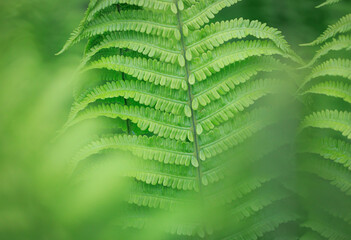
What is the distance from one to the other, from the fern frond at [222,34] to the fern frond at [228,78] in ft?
0.22

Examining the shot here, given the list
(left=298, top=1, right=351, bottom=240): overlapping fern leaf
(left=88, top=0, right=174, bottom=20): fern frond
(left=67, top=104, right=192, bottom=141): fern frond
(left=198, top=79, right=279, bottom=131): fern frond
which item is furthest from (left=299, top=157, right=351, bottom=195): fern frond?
(left=88, top=0, right=174, bottom=20): fern frond

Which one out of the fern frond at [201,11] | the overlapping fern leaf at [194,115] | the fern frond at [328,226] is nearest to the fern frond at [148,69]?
the overlapping fern leaf at [194,115]

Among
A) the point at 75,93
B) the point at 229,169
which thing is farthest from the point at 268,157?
the point at 75,93

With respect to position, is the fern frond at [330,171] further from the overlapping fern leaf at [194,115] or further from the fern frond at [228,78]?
the fern frond at [228,78]

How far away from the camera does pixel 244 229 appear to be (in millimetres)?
977

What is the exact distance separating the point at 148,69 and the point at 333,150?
535 mm

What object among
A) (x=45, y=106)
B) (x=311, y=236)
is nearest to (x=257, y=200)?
(x=311, y=236)

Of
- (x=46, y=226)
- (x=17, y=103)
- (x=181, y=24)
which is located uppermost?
(x=181, y=24)

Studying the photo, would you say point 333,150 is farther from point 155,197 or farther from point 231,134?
point 155,197

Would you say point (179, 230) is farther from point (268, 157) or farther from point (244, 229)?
point (268, 157)

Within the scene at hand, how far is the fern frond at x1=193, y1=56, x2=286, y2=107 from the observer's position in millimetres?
972

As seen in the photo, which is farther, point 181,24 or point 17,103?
point 17,103

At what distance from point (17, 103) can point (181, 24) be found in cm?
56

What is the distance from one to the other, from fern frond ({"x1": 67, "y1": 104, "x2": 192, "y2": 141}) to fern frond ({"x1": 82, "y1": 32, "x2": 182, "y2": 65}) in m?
0.14
